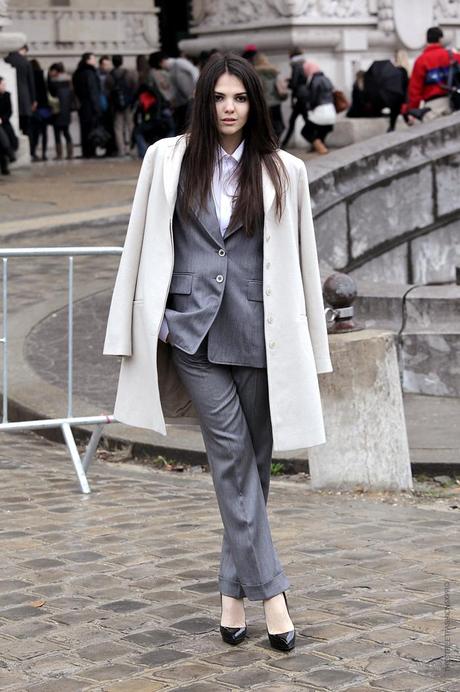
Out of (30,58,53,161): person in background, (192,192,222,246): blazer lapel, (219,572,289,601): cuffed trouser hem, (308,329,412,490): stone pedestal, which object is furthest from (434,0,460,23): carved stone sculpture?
(219,572,289,601): cuffed trouser hem

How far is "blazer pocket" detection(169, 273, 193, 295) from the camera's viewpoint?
15.1ft

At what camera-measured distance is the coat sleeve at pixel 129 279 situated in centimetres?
469

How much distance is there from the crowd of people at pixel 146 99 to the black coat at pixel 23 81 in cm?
1

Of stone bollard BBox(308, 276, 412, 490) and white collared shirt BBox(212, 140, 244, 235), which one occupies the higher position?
white collared shirt BBox(212, 140, 244, 235)

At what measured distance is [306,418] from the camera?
183 inches

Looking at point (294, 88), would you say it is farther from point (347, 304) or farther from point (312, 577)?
point (312, 577)

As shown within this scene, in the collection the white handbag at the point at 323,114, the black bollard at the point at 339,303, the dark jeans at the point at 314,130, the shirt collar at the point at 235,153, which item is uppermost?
the white handbag at the point at 323,114

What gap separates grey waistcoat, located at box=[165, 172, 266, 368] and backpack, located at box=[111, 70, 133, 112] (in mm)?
20618

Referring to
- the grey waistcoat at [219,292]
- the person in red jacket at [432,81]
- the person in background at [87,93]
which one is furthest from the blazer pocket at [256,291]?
the person in background at [87,93]

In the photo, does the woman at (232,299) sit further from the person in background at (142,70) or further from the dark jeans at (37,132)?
the dark jeans at (37,132)

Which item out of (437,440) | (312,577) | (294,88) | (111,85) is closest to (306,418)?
(312,577)

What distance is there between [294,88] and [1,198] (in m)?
6.53

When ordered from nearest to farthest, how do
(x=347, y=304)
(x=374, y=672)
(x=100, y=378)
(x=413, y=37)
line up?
(x=374, y=672), (x=347, y=304), (x=100, y=378), (x=413, y=37)

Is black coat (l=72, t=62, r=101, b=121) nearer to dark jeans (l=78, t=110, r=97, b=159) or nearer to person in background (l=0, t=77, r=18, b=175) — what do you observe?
dark jeans (l=78, t=110, r=97, b=159)
